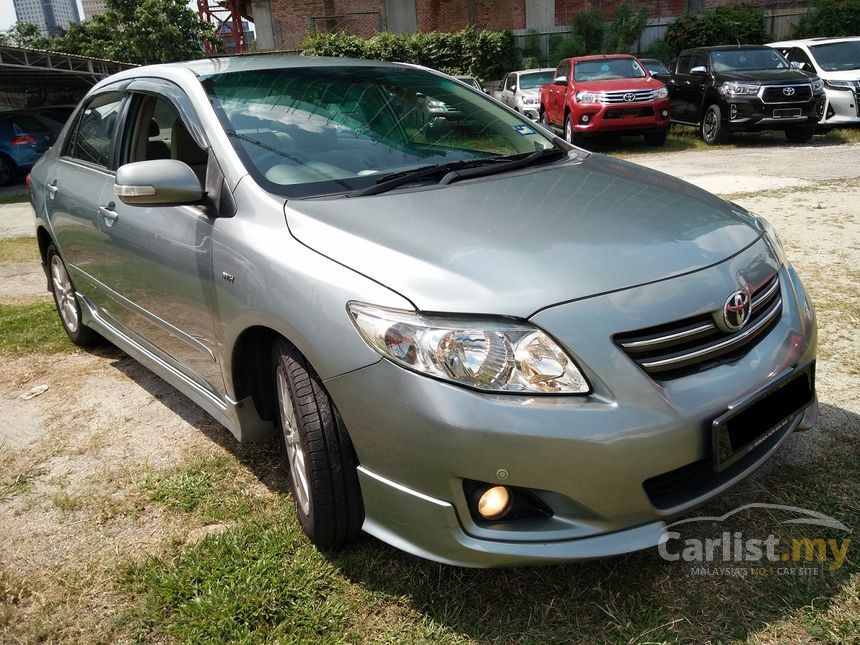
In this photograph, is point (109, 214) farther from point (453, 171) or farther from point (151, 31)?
point (151, 31)

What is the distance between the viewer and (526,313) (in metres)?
1.95

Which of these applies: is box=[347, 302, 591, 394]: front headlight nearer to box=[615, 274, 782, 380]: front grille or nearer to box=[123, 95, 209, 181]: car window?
box=[615, 274, 782, 380]: front grille

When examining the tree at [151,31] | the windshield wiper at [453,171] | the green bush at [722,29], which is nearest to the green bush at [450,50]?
the green bush at [722,29]

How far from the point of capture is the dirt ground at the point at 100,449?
2.51 m

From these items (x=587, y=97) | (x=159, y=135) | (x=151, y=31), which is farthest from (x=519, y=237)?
(x=151, y=31)

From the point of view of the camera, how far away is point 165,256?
2.97m

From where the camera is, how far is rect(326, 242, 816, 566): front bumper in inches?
74.5

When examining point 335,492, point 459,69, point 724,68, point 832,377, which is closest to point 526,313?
point 335,492

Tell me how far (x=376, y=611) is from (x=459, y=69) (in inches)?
951

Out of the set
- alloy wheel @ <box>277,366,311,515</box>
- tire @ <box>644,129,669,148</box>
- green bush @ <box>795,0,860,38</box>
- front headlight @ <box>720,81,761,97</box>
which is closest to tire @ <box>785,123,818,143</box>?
front headlight @ <box>720,81,761,97</box>

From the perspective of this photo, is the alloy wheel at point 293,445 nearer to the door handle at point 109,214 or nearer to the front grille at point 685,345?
Answer: the front grille at point 685,345

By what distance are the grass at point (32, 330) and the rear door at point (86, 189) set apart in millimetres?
793

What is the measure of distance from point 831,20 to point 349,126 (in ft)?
81.8

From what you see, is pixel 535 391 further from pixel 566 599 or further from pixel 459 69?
pixel 459 69
